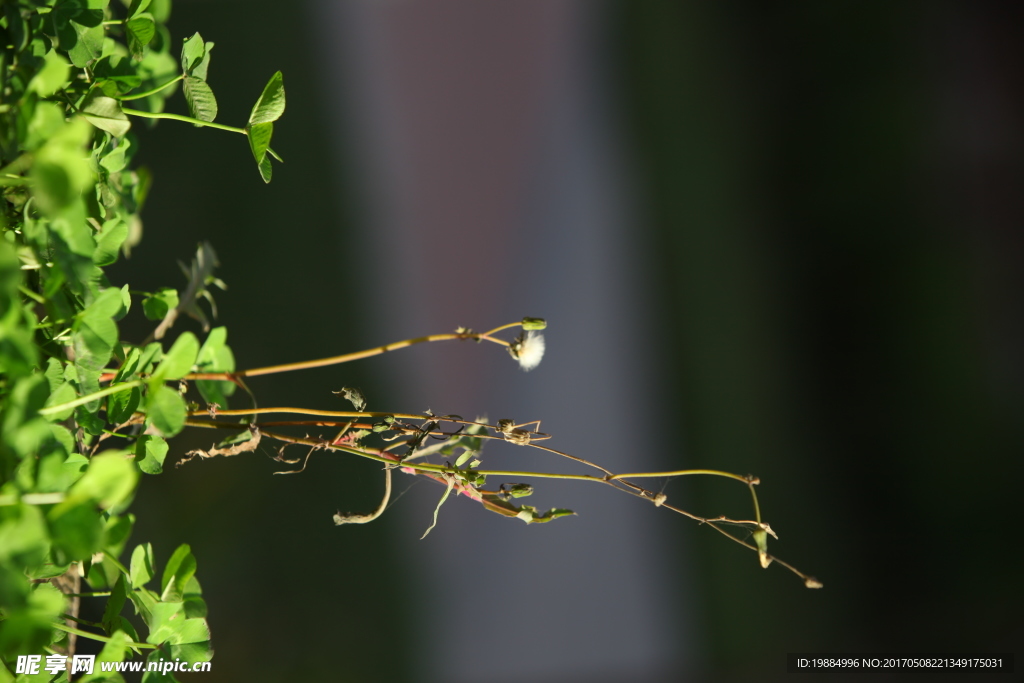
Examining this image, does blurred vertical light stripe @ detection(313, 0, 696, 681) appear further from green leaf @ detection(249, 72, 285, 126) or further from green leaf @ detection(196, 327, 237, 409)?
green leaf @ detection(249, 72, 285, 126)

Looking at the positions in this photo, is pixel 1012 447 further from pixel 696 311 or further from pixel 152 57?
pixel 152 57

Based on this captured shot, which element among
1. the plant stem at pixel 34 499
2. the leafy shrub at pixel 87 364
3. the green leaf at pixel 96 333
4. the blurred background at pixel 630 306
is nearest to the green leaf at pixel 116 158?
the leafy shrub at pixel 87 364

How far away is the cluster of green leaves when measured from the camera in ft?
0.82

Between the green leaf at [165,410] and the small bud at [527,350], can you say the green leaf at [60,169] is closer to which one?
the green leaf at [165,410]

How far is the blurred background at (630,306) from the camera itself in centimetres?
138

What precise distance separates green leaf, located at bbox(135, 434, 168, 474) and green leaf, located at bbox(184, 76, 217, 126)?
0.60 ft

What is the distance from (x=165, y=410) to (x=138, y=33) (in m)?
0.22

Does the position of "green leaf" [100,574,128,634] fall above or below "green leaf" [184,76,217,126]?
below

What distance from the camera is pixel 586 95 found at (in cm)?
218

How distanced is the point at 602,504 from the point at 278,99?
5.11 ft

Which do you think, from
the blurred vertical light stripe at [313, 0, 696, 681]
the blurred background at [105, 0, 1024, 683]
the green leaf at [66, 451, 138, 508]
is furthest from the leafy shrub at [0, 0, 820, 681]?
the blurred vertical light stripe at [313, 0, 696, 681]

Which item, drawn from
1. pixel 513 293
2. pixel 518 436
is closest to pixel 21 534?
pixel 518 436

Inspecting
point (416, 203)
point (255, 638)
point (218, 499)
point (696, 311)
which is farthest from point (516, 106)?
point (255, 638)

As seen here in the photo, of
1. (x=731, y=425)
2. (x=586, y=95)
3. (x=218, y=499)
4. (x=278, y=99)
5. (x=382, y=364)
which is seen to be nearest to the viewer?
(x=278, y=99)
